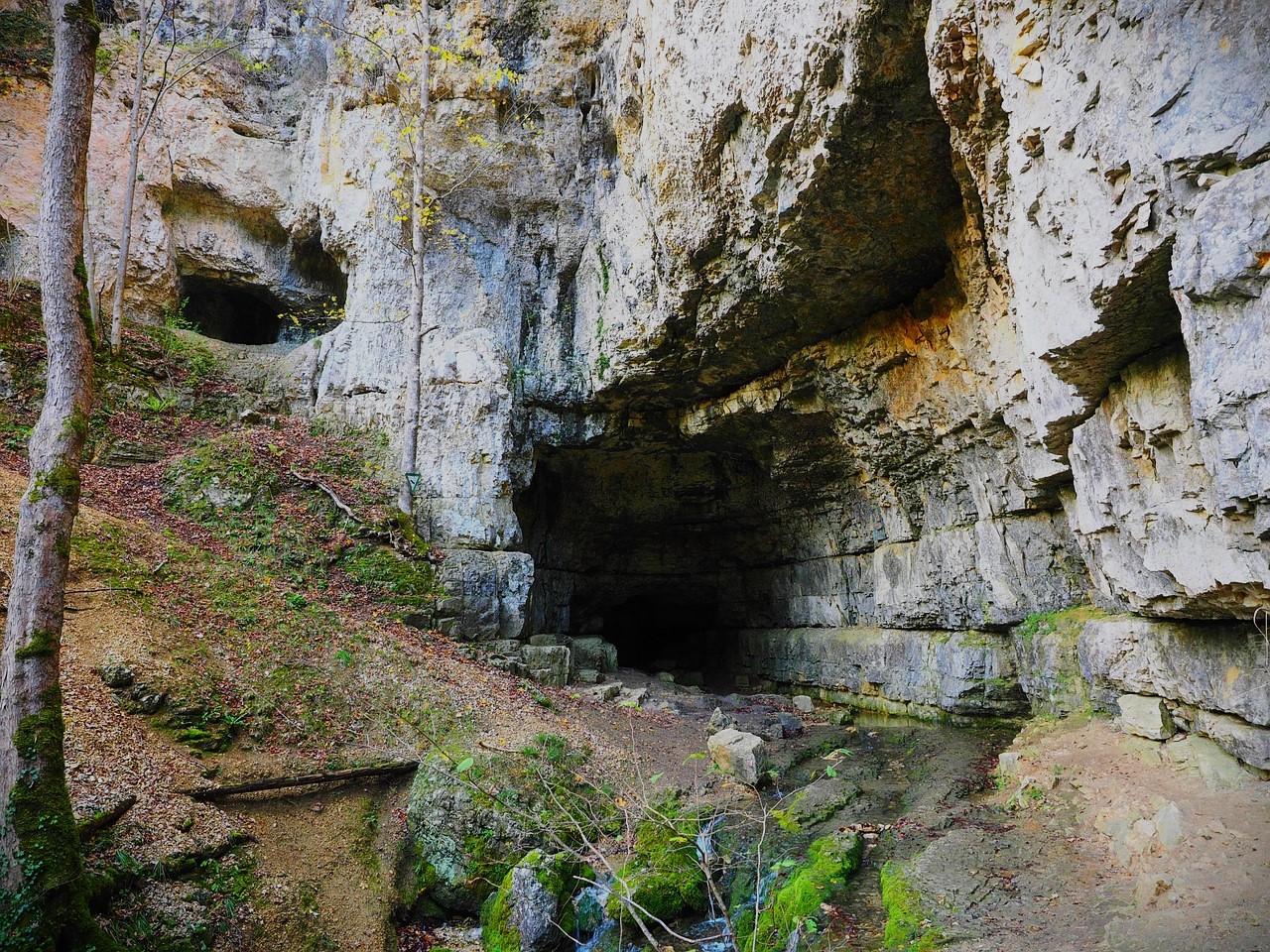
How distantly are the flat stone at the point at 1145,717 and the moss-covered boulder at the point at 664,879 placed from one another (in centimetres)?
494

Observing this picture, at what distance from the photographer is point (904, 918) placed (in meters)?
5.66

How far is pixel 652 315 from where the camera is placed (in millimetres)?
13891

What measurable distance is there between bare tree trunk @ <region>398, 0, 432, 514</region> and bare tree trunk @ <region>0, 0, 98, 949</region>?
847cm

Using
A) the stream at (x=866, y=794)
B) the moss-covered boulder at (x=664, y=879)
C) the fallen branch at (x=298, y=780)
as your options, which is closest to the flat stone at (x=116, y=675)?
the fallen branch at (x=298, y=780)

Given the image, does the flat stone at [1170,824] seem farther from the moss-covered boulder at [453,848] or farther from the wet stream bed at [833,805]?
the moss-covered boulder at [453,848]

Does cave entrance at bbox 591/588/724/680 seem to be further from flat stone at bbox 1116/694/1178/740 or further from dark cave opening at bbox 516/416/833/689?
flat stone at bbox 1116/694/1178/740

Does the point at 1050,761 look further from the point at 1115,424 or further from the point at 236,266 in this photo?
the point at 236,266

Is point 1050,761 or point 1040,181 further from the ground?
point 1040,181

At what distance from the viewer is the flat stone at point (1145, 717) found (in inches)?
281

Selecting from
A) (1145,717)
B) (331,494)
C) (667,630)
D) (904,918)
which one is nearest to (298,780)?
(904,918)

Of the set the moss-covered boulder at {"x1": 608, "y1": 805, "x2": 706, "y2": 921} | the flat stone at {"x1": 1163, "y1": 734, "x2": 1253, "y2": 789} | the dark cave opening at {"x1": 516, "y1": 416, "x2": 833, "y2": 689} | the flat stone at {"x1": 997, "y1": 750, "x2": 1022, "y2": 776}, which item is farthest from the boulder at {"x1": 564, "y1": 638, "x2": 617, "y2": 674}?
the flat stone at {"x1": 1163, "y1": 734, "x2": 1253, "y2": 789}

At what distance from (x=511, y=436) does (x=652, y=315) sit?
4.48 metres

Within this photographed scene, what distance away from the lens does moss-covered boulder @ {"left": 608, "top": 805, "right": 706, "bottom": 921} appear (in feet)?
21.9

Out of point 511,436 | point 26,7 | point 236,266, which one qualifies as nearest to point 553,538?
point 511,436
